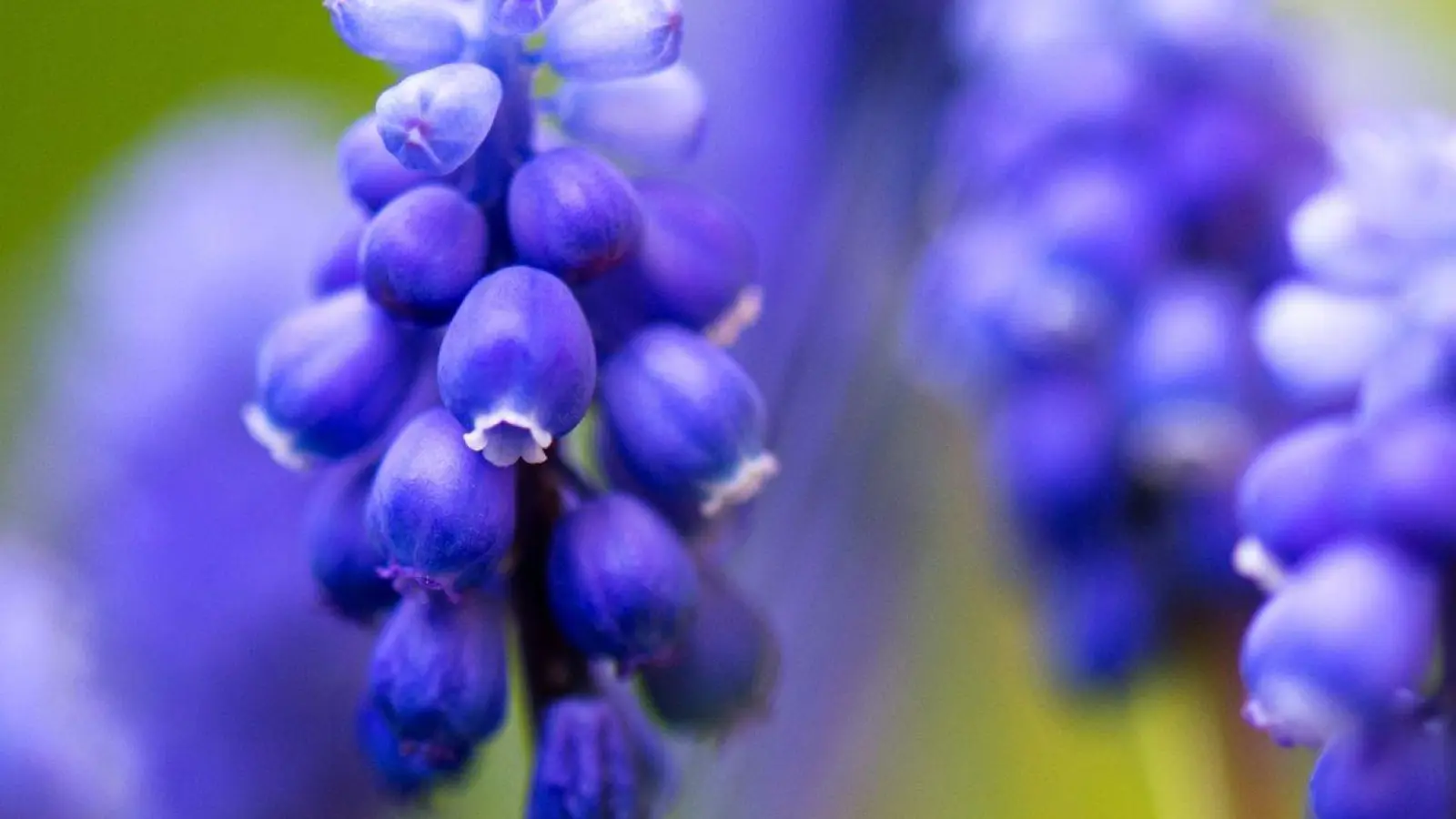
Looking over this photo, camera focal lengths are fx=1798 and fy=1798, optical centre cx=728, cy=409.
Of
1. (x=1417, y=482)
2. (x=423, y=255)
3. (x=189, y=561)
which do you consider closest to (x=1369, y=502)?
(x=1417, y=482)

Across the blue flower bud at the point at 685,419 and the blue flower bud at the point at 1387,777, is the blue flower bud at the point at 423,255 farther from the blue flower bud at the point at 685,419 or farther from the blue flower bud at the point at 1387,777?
the blue flower bud at the point at 1387,777

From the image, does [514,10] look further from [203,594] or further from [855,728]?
[855,728]

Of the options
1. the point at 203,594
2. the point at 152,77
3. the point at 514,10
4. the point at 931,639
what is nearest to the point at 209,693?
the point at 203,594

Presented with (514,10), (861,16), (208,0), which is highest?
(514,10)

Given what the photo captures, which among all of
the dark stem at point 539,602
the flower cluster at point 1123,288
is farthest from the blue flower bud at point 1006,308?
the dark stem at point 539,602

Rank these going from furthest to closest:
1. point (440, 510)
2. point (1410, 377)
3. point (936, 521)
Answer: point (936, 521), point (1410, 377), point (440, 510)

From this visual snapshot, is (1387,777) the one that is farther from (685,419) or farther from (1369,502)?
(685,419)
